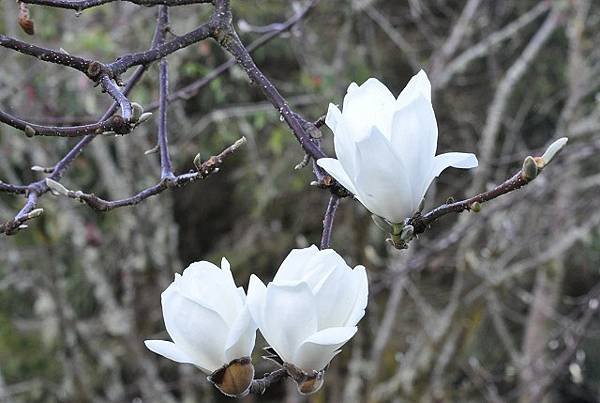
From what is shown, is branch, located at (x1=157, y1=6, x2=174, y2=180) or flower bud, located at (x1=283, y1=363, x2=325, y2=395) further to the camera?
branch, located at (x1=157, y1=6, x2=174, y2=180)

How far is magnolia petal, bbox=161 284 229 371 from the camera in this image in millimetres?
447

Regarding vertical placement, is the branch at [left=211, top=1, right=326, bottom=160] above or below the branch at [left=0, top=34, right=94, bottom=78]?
below

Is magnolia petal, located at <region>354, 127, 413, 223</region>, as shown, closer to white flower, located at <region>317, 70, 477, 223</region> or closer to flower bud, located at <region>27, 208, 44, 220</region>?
white flower, located at <region>317, 70, 477, 223</region>

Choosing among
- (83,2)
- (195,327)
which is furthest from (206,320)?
(83,2)

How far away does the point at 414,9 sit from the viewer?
91.4 inches

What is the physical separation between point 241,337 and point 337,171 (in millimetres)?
115

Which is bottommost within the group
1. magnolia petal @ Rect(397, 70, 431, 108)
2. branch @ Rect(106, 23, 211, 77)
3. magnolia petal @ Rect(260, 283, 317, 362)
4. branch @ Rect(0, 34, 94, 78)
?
magnolia petal @ Rect(260, 283, 317, 362)

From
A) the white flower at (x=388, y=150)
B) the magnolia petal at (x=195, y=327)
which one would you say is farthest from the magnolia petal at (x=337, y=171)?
the magnolia petal at (x=195, y=327)

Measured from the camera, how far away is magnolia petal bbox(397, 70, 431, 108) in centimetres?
44

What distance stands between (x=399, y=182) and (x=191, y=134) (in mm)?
2108

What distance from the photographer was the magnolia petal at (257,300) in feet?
1.46

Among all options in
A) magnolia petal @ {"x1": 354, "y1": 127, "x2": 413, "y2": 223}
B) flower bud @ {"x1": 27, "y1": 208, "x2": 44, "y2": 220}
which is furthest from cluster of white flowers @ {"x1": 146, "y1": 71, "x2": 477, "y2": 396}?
flower bud @ {"x1": 27, "y1": 208, "x2": 44, "y2": 220}

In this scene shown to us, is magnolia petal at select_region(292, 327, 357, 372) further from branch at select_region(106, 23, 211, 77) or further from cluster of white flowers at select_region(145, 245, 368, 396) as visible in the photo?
branch at select_region(106, 23, 211, 77)

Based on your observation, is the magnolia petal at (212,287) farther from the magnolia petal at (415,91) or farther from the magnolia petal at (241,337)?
the magnolia petal at (415,91)
